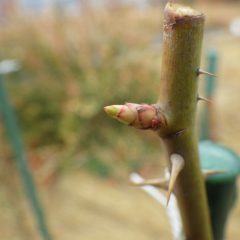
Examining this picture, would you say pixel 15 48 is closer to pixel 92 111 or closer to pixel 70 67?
pixel 70 67

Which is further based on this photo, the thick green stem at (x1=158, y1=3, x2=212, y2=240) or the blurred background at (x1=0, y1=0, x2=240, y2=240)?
the blurred background at (x1=0, y1=0, x2=240, y2=240)

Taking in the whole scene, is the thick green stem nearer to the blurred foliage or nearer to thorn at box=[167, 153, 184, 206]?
thorn at box=[167, 153, 184, 206]

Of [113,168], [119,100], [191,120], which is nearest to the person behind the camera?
[191,120]

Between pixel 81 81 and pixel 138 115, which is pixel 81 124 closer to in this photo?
pixel 81 81

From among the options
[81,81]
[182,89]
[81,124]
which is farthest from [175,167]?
[81,81]

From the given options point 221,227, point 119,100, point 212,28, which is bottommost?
point 212,28

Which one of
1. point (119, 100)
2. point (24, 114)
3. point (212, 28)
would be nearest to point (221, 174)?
point (119, 100)

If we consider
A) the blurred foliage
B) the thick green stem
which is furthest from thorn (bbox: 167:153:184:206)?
the blurred foliage
